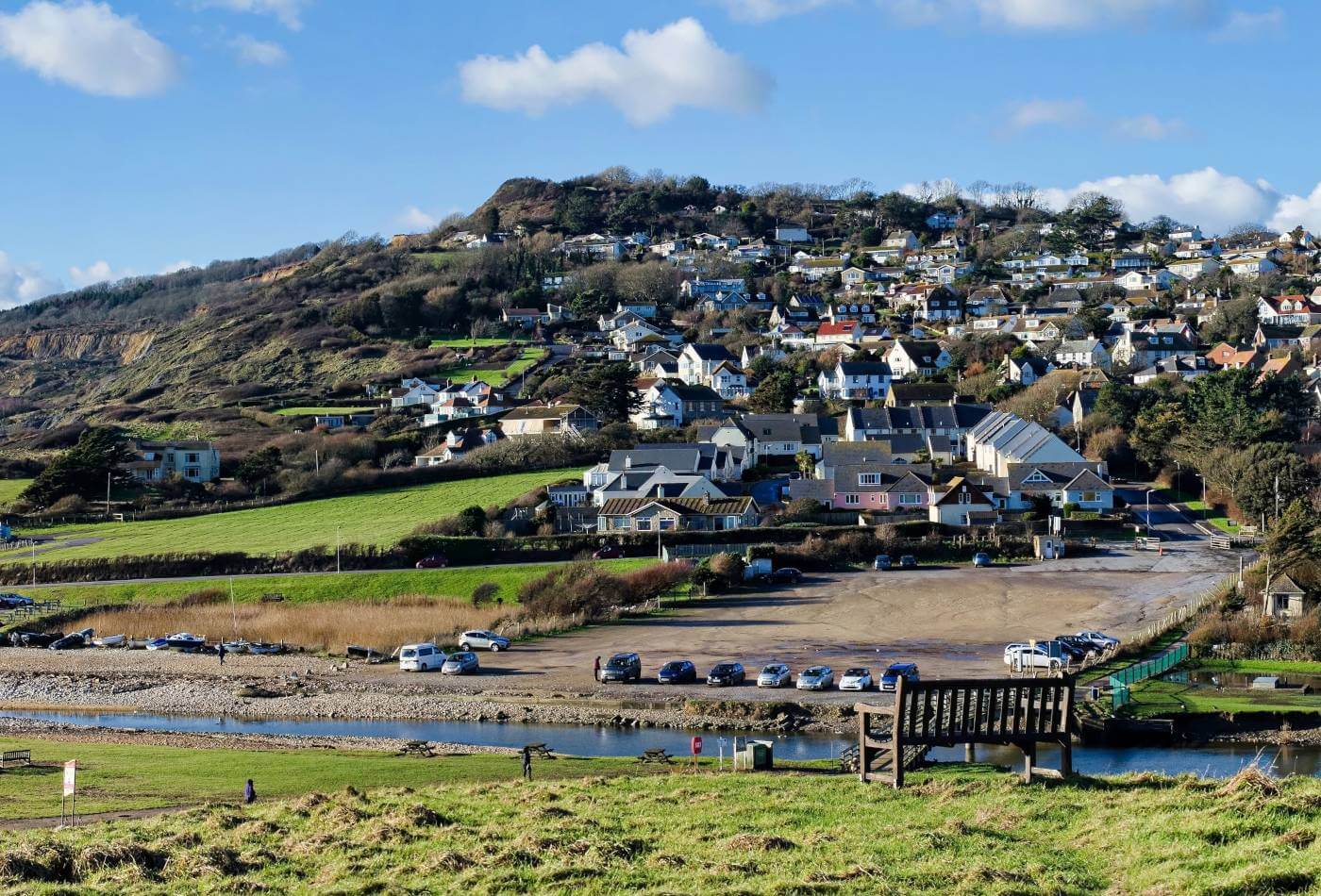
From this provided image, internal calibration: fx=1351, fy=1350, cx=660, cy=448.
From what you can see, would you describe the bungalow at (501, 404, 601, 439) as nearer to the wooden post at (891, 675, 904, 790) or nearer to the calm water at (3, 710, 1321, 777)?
the calm water at (3, 710, 1321, 777)

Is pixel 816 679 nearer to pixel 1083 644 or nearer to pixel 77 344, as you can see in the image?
pixel 1083 644

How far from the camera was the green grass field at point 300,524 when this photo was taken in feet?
211

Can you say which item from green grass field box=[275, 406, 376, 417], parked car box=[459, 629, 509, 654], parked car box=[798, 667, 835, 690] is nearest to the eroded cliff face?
green grass field box=[275, 406, 376, 417]

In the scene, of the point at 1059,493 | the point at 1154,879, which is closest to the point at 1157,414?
the point at 1059,493

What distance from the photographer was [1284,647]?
3981 centimetres

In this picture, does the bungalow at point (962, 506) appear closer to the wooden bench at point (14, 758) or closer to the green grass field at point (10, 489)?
the wooden bench at point (14, 758)

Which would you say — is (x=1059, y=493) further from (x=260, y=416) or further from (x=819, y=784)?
(x=260, y=416)

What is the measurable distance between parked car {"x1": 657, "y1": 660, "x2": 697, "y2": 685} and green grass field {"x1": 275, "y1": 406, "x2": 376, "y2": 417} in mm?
66699

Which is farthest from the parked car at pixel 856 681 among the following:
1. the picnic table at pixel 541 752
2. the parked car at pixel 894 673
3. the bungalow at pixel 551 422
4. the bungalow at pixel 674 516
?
the bungalow at pixel 551 422

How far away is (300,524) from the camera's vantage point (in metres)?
69.4

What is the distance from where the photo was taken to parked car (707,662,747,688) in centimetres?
3828

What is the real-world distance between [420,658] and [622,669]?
24.6 ft

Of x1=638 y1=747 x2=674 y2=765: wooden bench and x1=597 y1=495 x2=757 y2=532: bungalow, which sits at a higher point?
Answer: x1=597 y1=495 x2=757 y2=532: bungalow

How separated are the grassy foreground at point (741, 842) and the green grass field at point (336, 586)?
3723 centimetres
